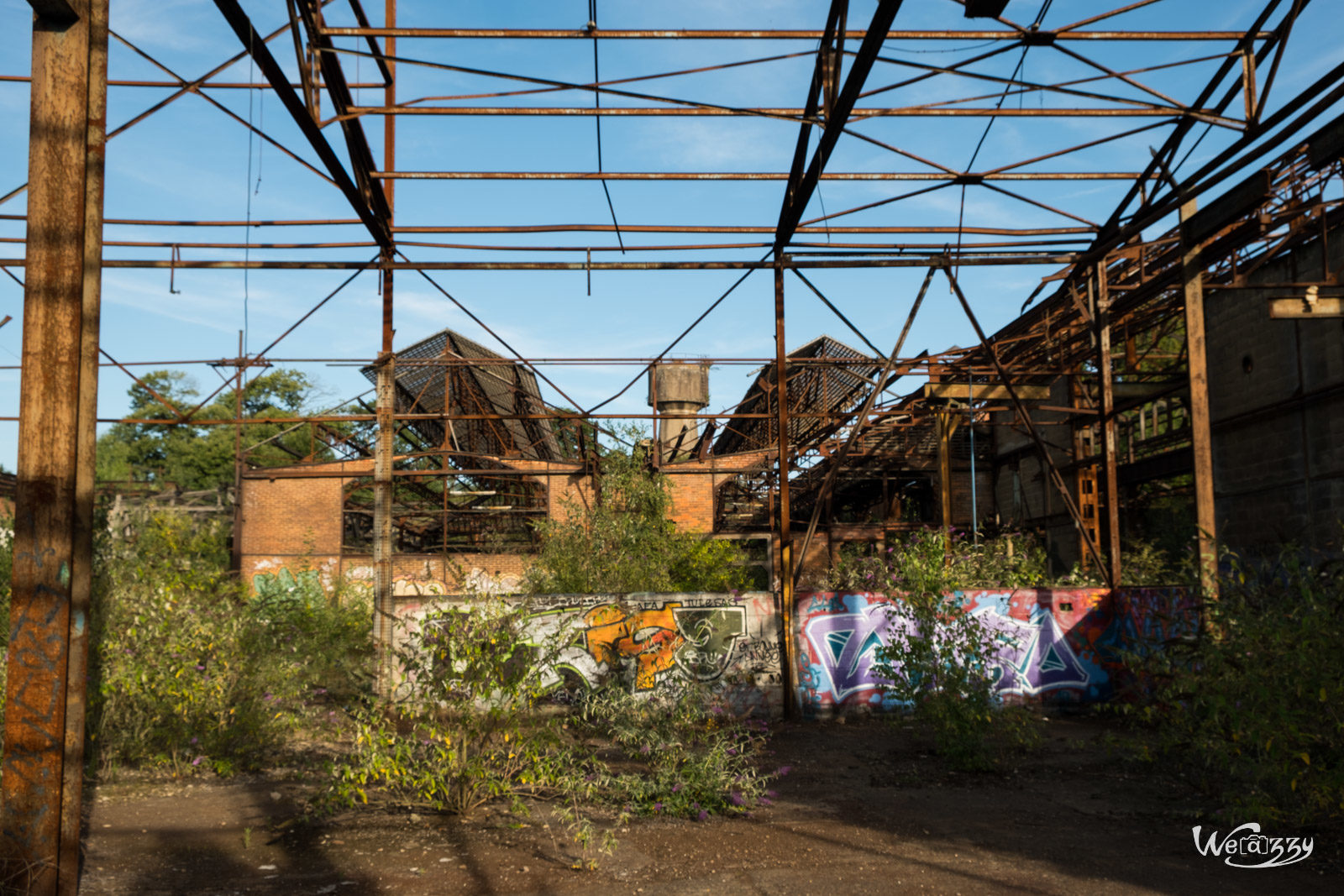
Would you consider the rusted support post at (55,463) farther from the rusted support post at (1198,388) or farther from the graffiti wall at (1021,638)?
the rusted support post at (1198,388)

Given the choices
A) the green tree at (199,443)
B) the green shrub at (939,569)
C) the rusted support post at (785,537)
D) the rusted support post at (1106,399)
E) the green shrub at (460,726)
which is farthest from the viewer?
the green tree at (199,443)

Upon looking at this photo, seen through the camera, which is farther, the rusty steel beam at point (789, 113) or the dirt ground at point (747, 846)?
the rusty steel beam at point (789, 113)

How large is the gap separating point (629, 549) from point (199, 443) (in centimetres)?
3722

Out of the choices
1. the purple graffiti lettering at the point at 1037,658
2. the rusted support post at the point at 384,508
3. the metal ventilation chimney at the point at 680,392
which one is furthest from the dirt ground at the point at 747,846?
the metal ventilation chimney at the point at 680,392

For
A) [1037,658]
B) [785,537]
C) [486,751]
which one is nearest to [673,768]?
[486,751]

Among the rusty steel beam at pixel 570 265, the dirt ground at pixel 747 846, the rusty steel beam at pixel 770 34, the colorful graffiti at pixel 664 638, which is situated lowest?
the dirt ground at pixel 747 846

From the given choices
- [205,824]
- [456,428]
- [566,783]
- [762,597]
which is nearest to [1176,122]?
[762,597]

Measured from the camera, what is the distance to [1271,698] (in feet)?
20.3

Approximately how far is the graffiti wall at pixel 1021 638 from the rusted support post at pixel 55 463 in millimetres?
9118

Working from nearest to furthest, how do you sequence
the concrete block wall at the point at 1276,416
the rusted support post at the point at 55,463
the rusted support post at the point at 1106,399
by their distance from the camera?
the rusted support post at the point at 55,463, the rusted support post at the point at 1106,399, the concrete block wall at the point at 1276,416

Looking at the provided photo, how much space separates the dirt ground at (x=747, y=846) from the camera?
18.3 feet

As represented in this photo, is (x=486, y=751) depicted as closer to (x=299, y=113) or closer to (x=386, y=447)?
(x=386, y=447)

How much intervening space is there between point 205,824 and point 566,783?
9.33ft

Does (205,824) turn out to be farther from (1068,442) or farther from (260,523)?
(1068,442)
